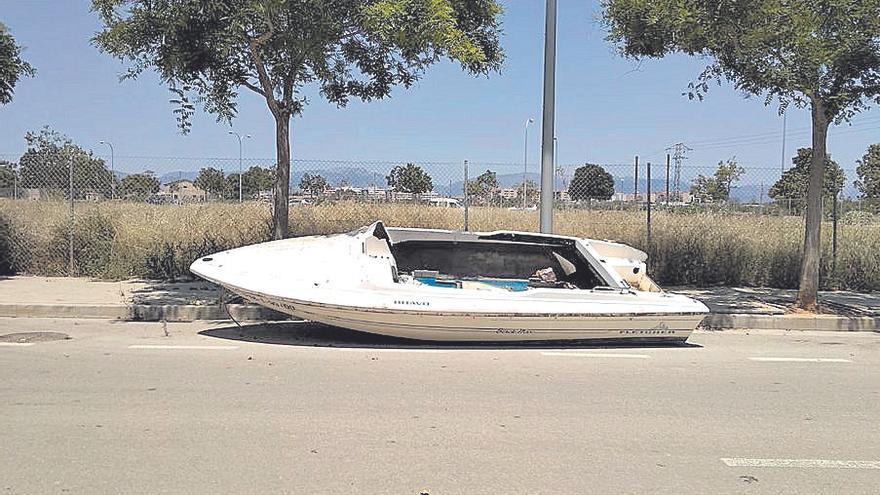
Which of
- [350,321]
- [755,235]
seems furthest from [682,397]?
[755,235]

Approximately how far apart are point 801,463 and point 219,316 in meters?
7.55

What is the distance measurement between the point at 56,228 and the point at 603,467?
477 inches

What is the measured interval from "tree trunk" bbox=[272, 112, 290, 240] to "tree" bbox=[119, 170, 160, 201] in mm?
8651

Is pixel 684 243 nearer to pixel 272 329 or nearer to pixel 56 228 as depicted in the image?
pixel 272 329

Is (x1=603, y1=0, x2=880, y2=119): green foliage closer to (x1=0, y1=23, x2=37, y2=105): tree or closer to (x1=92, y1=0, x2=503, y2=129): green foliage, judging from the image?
(x1=92, y1=0, x2=503, y2=129): green foliage

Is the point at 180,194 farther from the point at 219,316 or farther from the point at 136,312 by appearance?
the point at 219,316

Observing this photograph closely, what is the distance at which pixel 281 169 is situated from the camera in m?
10.9

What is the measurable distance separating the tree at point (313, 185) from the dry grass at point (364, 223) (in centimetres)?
110

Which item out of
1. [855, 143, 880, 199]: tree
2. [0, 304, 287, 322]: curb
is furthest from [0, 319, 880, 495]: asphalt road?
[855, 143, 880, 199]: tree

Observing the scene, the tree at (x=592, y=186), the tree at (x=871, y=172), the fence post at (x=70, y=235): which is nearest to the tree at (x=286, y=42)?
the fence post at (x=70, y=235)

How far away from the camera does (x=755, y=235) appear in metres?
15.4

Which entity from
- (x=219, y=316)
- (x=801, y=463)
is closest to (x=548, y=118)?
(x=219, y=316)

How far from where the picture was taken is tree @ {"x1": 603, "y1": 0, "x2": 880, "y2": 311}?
30.2 feet

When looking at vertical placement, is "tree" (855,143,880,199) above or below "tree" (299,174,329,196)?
above
